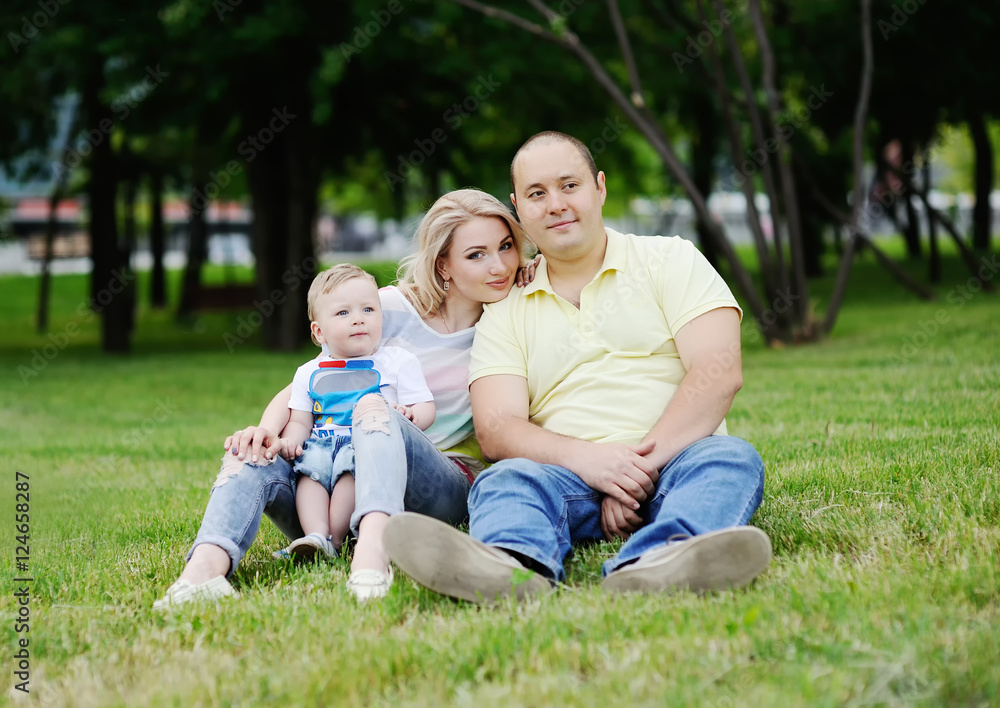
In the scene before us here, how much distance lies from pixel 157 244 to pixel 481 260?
2281cm

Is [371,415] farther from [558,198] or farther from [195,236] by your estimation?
[195,236]

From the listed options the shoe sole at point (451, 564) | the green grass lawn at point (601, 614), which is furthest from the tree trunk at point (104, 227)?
the shoe sole at point (451, 564)

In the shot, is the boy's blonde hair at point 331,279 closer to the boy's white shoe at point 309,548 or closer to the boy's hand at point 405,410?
the boy's hand at point 405,410

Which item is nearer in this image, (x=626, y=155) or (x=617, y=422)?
(x=617, y=422)

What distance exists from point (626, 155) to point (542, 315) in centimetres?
1550

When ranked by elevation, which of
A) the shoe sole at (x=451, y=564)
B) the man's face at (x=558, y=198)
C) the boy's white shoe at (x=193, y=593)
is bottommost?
the boy's white shoe at (x=193, y=593)

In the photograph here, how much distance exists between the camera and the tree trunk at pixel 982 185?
837 inches

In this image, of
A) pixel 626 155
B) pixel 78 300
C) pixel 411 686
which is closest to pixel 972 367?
pixel 411 686

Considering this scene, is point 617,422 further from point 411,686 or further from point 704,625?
point 411,686

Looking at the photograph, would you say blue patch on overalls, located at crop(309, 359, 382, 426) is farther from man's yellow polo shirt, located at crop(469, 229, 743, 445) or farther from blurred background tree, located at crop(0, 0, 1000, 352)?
blurred background tree, located at crop(0, 0, 1000, 352)

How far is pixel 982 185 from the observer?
891 inches

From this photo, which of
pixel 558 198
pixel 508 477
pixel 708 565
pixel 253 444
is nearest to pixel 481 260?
pixel 558 198

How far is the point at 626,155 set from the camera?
61.8 ft

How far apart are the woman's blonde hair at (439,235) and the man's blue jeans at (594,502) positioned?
3.03 ft
